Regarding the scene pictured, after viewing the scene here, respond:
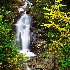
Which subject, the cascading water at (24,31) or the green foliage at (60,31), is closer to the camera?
the green foliage at (60,31)

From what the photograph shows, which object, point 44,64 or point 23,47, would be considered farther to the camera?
point 23,47

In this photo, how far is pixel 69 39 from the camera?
34.7 ft

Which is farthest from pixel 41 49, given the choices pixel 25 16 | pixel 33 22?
pixel 25 16

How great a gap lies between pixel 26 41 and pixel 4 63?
8738mm

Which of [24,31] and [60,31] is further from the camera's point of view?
[24,31]

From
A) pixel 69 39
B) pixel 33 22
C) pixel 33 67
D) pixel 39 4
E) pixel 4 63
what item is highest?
pixel 39 4

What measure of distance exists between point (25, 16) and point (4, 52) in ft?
39.3

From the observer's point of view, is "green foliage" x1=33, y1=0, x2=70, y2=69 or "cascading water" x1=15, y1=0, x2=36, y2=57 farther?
"cascading water" x1=15, y1=0, x2=36, y2=57

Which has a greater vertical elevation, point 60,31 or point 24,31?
point 24,31

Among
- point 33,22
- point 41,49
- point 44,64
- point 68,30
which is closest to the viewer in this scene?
point 68,30

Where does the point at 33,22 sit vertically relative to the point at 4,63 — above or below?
above

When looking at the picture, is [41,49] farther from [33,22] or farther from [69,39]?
[69,39]

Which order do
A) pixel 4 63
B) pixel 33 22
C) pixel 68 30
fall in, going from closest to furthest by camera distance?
pixel 68 30 < pixel 4 63 < pixel 33 22

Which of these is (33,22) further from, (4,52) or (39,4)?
(4,52)
